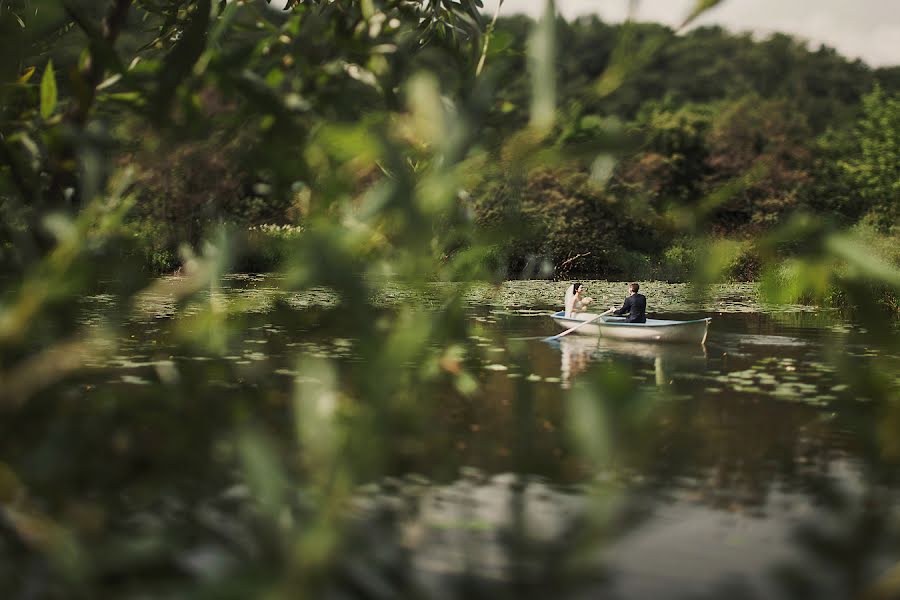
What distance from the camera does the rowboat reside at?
13.6m

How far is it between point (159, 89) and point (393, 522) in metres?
0.57

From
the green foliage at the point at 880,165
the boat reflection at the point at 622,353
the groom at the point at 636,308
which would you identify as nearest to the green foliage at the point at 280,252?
the boat reflection at the point at 622,353

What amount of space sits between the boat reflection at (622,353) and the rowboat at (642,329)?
11cm

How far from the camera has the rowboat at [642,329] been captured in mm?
13604

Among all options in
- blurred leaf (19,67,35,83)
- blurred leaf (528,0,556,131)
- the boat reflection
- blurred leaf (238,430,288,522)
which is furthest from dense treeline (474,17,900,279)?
blurred leaf (238,430,288,522)

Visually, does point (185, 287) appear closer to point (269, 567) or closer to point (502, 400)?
point (269, 567)

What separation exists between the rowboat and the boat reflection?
0.11 metres

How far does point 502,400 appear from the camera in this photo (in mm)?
8523

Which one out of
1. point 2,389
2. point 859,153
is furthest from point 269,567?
point 859,153

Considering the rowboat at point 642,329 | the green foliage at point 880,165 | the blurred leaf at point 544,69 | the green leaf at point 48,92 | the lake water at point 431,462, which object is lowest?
the rowboat at point 642,329

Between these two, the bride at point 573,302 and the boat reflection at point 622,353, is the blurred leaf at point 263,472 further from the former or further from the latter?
the bride at point 573,302

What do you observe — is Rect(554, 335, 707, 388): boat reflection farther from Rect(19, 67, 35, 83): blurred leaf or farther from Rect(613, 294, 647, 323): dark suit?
Rect(19, 67, 35, 83): blurred leaf

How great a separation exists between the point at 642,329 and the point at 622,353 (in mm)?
1110

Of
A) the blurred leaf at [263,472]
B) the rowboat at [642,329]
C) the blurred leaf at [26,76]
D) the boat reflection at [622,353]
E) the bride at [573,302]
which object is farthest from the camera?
the bride at [573,302]
